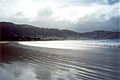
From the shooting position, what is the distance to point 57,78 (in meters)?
6.00

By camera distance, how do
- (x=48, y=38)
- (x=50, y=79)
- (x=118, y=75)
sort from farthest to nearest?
1. (x=48, y=38)
2. (x=118, y=75)
3. (x=50, y=79)

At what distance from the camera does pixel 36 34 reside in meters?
90.1

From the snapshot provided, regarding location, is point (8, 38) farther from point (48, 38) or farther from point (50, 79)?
point (50, 79)

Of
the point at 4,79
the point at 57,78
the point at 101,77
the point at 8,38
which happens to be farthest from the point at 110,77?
the point at 8,38

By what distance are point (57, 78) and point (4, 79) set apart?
1451 millimetres

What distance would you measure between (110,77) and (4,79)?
2.95 meters

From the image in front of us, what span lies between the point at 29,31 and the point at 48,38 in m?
9.28

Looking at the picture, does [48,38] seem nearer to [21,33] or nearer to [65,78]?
[21,33]

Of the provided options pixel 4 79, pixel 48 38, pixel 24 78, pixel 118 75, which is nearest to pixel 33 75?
pixel 24 78

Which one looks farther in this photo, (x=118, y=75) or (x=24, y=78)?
(x=118, y=75)

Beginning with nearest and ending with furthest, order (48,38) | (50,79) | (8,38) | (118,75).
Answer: (50,79), (118,75), (8,38), (48,38)

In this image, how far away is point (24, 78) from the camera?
6.00 m

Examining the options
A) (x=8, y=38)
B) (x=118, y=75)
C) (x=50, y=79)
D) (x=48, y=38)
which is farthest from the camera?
(x=48, y=38)

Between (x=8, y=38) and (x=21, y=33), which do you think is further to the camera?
(x=21, y=33)
